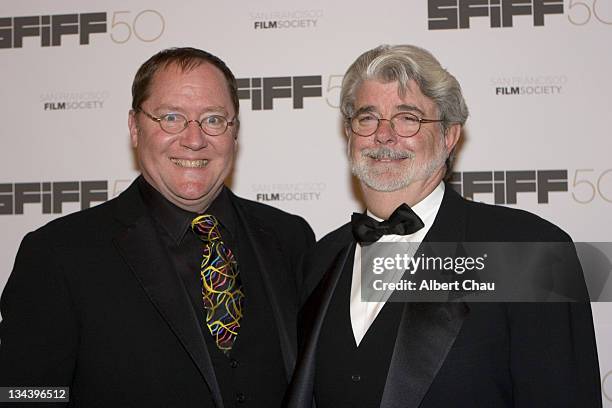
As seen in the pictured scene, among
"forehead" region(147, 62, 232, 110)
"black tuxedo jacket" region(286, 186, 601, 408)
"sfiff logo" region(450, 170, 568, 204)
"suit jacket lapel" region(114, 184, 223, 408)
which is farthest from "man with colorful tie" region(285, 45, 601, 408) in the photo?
"sfiff logo" region(450, 170, 568, 204)

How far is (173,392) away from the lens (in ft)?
7.50

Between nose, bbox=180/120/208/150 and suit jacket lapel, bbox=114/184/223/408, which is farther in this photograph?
nose, bbox=180/120/208/150

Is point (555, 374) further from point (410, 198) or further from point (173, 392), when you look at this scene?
point (173, 392)

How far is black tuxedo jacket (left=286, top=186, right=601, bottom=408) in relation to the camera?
2045mm

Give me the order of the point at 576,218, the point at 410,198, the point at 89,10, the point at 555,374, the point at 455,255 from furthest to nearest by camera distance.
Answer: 1. the point at 89,10
2. the point at 576,218
3. the point at 410,198
4. the point at 455,255
5. the point at 555,374

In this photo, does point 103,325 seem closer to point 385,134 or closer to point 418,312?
point 418,312

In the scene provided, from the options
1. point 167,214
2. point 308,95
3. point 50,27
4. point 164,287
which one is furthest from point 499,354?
point 50,27

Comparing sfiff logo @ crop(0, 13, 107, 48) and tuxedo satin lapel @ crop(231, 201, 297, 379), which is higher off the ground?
sfiff logo @ crop(0, 13, 107, 48)

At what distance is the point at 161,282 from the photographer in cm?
233

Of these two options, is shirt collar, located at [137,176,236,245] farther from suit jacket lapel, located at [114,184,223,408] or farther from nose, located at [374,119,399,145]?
nose, located at [374,119,399,145]

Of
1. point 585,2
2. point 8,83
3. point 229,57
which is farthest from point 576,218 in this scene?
point 8,83

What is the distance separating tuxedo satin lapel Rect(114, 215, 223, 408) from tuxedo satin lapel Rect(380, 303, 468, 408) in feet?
2.05

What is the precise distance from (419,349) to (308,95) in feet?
6.15

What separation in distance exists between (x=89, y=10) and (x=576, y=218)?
2.97m
